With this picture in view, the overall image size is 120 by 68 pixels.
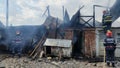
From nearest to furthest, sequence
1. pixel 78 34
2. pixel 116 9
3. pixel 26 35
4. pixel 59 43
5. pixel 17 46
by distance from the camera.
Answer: pixel 116 9
pixel 59 43
pixel 17 46
pixel 78 34
pixel 26 35

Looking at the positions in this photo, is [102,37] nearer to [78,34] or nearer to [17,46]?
[78,34]

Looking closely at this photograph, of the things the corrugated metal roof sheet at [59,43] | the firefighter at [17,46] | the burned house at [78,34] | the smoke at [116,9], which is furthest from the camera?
the burned house at [78,34]

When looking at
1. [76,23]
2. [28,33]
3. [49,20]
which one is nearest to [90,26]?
[76,23]

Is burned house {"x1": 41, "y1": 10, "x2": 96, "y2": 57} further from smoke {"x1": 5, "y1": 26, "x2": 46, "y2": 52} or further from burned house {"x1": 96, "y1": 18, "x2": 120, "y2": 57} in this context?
smoke {"x1": 5, "y1": 26, "x2": 46, "y2": 52}

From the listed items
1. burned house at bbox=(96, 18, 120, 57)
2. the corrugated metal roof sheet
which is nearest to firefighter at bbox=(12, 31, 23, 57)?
the corrugated metal roof sheet

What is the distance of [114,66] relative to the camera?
54.9ft

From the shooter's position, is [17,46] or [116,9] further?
[17,46]

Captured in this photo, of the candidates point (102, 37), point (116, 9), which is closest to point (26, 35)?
point (102, 37)

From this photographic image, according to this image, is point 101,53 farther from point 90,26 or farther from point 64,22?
point 64,22

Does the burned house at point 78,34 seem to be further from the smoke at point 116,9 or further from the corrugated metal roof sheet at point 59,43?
the smoke at point 116,9

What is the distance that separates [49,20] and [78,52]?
4090mm

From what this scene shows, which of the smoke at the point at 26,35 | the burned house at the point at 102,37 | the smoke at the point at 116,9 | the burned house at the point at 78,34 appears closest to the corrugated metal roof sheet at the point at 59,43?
the burned house at the point at 78,34

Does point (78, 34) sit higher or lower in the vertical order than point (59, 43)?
higher

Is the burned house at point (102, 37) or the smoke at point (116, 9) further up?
the smoke at point (116, 9)
